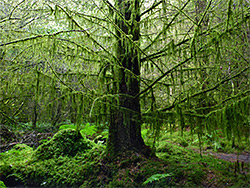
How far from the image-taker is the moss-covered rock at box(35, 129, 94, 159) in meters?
4.45

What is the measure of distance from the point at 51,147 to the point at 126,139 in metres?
2.01

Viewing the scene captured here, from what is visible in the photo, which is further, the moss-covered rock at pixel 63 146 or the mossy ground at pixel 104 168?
the moss-covered rock at pixel 63 146

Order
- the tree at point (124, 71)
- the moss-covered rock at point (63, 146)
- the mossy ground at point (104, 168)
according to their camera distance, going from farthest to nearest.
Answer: the moss-covered rock at point (63, 146)
the mossy ground at point (104, 168)
the tree at point (124, 71)

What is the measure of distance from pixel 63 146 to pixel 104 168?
1483mm

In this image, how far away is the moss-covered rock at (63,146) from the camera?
4.45 metres

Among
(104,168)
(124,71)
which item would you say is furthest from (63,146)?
(124,71)

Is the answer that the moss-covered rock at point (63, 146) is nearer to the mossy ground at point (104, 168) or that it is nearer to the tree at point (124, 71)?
the mossy ground at point (104, 168)

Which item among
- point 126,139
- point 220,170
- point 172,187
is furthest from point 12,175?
point 220,170

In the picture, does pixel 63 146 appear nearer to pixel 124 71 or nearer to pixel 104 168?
pixel 104 168

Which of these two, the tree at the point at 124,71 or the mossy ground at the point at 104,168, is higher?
the tree at the point at 124,71

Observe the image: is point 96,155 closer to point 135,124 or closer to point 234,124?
point 135,124

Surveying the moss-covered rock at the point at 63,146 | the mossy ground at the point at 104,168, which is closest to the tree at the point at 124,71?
the mossy ground at the point at 104,168

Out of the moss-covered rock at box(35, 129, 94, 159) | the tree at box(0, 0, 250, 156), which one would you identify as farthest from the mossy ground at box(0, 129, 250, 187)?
the tree at box(0, 0, 250, 156)

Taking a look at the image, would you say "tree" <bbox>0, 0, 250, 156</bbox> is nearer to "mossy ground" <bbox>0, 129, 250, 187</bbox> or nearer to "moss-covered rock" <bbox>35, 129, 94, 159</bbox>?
"mossy ground" <bbox>0, 129, 250, 187</bbox>
